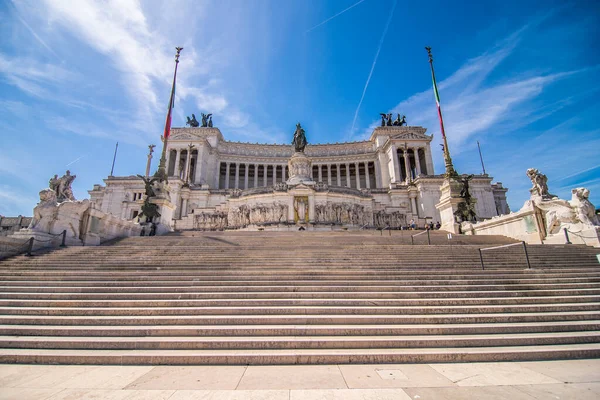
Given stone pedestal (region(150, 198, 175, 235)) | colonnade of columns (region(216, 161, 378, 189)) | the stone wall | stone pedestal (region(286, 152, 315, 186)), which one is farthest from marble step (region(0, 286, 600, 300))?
colonnade of columns (region(216, 161, 378, 189))

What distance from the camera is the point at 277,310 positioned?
6.19 meters

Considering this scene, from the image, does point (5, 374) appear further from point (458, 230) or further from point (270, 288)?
point (458, 230)

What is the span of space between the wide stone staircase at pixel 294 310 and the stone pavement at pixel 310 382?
0.26 metres

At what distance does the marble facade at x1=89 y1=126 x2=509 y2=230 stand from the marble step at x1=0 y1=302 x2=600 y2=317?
10.5m

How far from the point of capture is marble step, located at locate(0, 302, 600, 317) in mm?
6164

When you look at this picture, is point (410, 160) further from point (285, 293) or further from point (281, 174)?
point (285, 293)

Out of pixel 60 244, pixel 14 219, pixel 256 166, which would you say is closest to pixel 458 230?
pixel 60 244

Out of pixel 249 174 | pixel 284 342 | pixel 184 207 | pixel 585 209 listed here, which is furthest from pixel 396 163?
pixel 284 342

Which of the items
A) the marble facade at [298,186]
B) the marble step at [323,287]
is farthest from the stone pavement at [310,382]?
the marble facade at [298,186]

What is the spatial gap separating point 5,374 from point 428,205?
1817 inches

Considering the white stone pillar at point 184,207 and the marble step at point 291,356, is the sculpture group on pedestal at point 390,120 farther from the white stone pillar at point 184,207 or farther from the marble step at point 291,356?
the marble step at point 291,356

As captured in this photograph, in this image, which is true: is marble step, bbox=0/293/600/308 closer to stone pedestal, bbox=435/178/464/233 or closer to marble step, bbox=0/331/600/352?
marble step, bbox=0/331/600/352

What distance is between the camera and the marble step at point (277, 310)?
243 inches

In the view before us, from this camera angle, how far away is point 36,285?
310 inches
